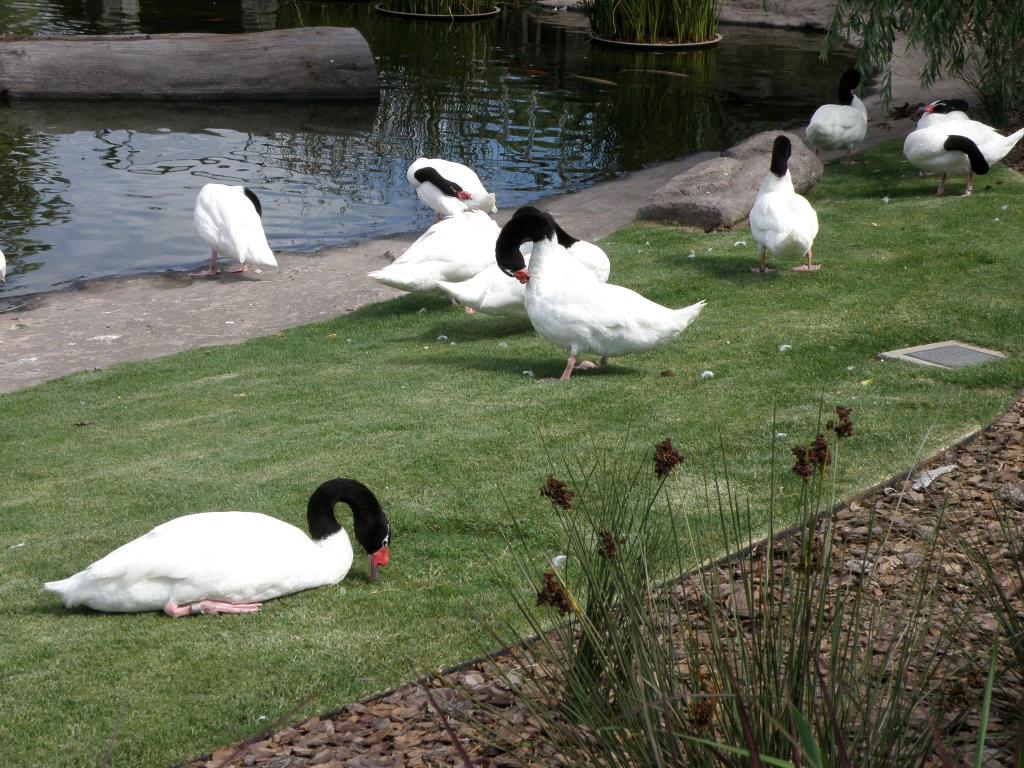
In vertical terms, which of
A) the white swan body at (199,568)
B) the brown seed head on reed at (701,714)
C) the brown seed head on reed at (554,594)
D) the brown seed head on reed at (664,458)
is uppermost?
the brown seed head on reed at (664,458)

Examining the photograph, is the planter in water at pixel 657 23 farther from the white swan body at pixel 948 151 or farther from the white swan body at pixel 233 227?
the white swan body at pixel 233 227

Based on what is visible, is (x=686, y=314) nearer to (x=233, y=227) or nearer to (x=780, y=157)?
(x=780, y=157)

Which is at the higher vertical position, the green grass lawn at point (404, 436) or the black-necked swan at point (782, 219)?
the black-necked swan at point (782, 219)

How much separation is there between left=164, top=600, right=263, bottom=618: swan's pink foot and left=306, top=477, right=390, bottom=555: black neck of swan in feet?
1.35

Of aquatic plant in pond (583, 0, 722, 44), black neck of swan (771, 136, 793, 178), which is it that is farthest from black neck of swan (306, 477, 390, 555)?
aquatic plant in pond (583, 0, 722, 44)

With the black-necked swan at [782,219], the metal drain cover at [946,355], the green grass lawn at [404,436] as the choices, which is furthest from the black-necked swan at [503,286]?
the metal drain cover at [946,355]

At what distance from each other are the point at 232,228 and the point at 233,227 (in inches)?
0.6

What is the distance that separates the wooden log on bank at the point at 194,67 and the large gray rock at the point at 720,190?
10174mm

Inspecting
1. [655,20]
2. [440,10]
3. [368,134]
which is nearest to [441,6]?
[440,10]

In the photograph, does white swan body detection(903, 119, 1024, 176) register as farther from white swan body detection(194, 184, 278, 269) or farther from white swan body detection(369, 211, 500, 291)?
white swan body detection(194, 184, 278, 269)

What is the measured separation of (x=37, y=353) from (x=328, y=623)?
6.51 meters

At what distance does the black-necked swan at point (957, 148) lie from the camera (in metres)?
12.0

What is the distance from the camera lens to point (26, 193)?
1548cm

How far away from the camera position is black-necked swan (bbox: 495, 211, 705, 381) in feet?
23.2
